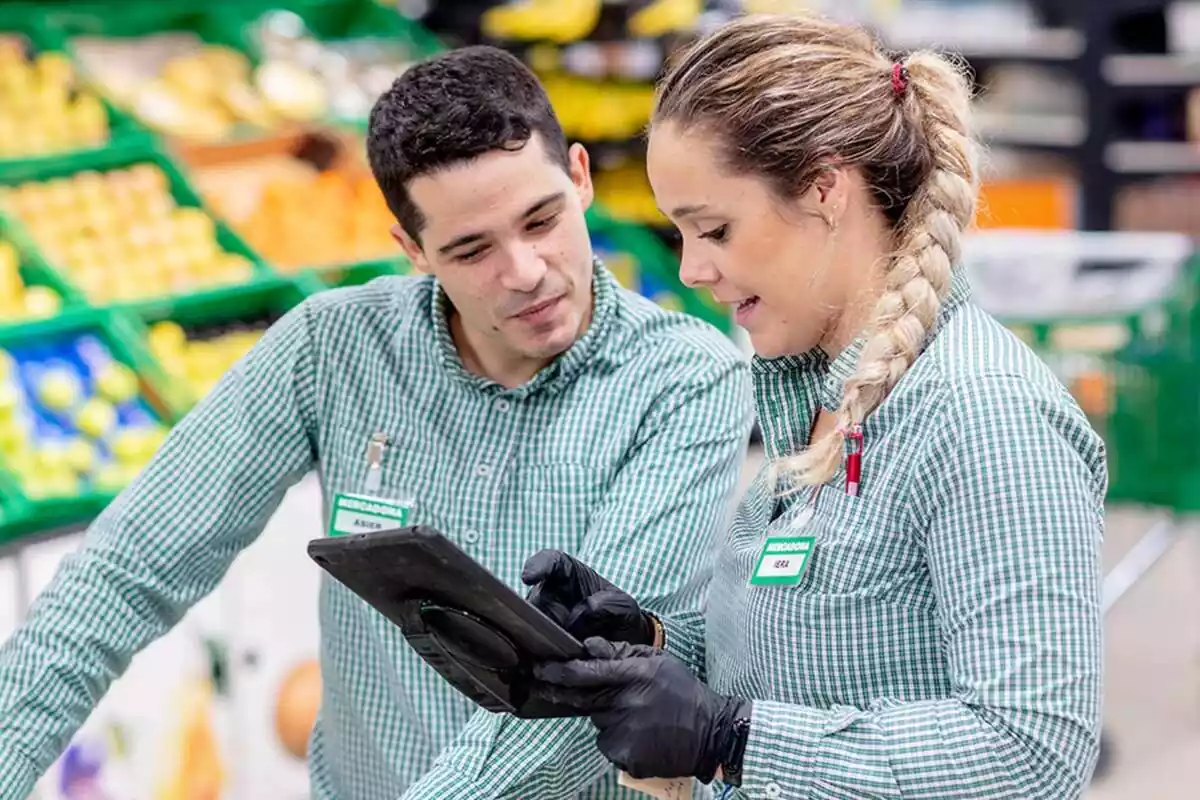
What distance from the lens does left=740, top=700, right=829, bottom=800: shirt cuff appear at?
1.60m

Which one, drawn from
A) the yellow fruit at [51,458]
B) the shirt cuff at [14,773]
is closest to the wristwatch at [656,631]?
the shirt cuff at [14,773]

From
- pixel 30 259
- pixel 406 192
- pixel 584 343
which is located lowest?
pixel 30 259

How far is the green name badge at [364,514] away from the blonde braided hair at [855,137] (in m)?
0.69

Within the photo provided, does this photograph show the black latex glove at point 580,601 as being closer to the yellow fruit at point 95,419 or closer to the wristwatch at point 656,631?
the wristwatch at point 656,631

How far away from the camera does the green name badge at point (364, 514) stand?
7.52ft

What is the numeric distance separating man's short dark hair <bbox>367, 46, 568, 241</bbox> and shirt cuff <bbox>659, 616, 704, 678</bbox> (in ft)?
2.19

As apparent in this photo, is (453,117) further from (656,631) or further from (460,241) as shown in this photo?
(656,631)

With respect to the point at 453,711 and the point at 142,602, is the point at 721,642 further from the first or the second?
the point at 142,602

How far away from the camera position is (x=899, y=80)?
69.9 inches

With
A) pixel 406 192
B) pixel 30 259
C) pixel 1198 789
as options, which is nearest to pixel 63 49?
pixel 30 259

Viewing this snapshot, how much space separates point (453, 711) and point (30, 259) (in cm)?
270

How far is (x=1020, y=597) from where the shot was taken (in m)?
1.50

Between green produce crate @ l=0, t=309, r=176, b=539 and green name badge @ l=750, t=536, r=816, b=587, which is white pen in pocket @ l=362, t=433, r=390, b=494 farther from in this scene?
green produce crate @ l=0, t=309, r=176, b=539

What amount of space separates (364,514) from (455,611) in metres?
0.68
